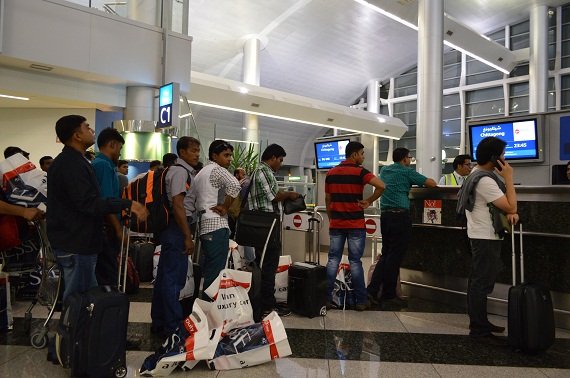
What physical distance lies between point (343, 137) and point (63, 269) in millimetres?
5369

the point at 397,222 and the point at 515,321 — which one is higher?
the point at 397,222

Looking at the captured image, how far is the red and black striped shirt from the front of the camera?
166 inches

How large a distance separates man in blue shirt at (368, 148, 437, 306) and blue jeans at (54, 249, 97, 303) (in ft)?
9.16

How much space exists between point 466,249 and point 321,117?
12.5m

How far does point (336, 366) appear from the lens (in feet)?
9.31

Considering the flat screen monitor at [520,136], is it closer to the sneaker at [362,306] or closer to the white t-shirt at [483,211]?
the white t-shirt at [483,211]

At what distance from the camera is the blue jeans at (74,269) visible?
260cm

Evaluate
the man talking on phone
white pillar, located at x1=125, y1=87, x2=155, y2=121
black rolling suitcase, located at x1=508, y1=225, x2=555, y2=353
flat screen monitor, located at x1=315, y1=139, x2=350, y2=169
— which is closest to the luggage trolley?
the man talking on phone

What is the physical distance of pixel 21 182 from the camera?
10.7 ft

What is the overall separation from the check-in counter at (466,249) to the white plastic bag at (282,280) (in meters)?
1.55

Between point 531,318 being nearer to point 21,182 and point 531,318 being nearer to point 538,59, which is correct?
point 21,182

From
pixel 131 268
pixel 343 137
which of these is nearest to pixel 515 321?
pixel 131 268

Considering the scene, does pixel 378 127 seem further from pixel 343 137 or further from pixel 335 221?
pixel 335 221

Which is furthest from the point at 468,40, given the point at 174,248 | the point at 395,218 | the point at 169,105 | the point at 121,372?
the point at 121,372
